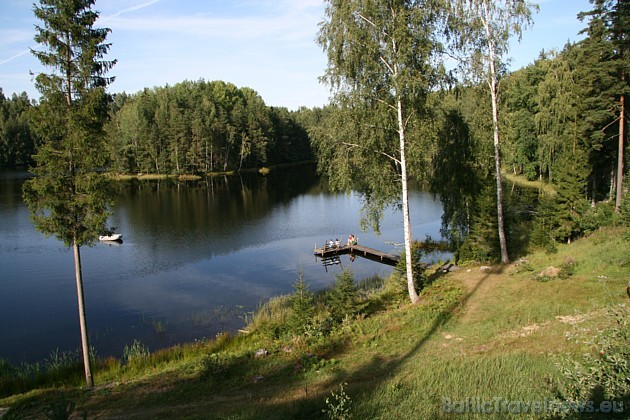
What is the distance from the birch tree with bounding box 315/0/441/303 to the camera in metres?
16.2

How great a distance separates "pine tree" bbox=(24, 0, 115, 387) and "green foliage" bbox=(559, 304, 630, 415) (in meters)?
13.8

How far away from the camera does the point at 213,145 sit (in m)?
81.9

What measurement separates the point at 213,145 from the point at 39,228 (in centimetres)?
6978

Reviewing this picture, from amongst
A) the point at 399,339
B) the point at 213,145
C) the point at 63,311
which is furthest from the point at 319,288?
the point at 213,145

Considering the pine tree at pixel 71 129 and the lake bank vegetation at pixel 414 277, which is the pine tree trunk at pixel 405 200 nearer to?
the lake bank vegetation at pixel 414 277

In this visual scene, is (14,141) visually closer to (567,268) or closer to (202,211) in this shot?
(202,211)

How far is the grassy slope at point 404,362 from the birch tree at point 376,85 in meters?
3.42

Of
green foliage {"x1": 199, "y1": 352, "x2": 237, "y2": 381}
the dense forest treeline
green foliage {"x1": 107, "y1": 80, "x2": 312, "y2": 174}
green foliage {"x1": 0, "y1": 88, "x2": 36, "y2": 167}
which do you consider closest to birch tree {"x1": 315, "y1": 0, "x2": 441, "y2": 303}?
green foliage {"x1": 199, "y1": 352, "x2": 237, "y2": 381}

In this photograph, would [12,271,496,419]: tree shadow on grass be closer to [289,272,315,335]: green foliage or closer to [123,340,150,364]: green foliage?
[289,272,315,335]: green foliage

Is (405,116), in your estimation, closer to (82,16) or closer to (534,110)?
(82,16)

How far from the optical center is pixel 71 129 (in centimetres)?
1393

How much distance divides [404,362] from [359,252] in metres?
22.4

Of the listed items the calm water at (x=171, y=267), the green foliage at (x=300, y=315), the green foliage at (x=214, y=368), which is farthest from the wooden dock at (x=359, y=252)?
the green foliage at (x=214, y=368)

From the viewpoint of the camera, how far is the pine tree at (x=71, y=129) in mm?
13617
